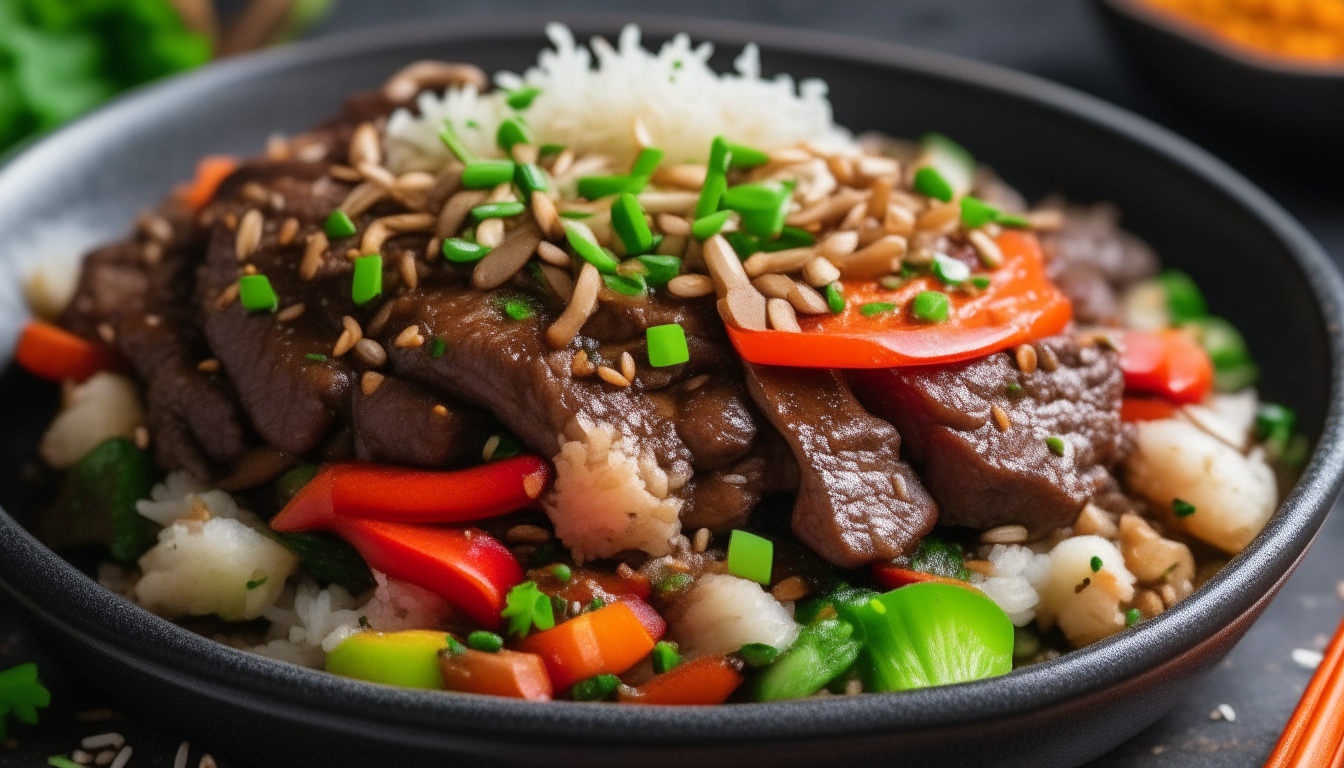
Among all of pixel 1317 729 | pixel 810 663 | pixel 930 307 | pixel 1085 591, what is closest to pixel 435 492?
pixel 810 663

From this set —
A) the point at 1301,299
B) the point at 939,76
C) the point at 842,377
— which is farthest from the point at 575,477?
the point at 939,76

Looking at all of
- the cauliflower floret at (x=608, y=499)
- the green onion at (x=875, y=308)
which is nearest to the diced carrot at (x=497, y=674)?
the cauliflower floret at (x=608, y=499)

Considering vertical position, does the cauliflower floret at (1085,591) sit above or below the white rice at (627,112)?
below

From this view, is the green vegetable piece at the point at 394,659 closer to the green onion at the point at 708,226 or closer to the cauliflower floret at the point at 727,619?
the cauliflower floret at the point at 727,619

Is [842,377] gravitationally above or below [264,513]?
above

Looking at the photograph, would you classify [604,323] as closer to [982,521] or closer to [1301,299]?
[982,521]
